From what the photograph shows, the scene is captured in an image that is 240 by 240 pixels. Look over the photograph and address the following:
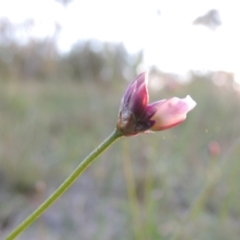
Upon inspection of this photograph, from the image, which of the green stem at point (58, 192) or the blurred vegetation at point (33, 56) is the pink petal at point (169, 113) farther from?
the blurred vegetation at point (33, 56)

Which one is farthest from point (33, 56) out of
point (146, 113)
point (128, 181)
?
point (146, 113)

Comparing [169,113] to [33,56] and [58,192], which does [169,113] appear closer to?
[58,192]

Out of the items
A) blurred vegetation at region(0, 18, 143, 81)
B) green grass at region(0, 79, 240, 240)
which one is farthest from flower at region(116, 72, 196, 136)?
blurred vegetation at region(0, 18, 143, 81)

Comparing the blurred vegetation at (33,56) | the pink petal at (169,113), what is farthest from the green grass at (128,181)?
the blurred vegetation at (33,56)

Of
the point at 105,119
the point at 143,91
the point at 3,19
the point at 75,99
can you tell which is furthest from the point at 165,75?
the point at 3,19

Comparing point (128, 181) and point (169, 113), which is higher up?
point (169, 113)

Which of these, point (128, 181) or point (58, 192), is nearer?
point (58, 192)

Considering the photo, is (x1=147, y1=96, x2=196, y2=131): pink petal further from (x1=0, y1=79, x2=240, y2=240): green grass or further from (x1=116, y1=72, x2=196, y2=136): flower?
(x1=0, y1=79, x2=240, y2=240): green grass

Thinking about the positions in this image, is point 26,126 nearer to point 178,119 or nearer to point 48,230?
point 48,230
